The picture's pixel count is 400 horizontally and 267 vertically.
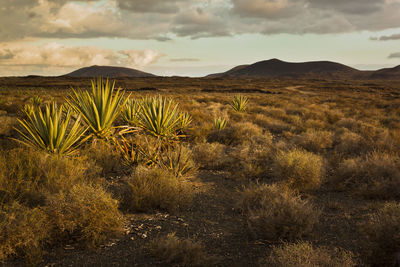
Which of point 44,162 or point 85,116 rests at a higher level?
point 85,116

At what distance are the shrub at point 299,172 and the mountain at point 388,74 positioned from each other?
7325 inches

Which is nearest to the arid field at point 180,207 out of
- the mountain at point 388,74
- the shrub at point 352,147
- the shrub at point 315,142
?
the shrub at point 352,147

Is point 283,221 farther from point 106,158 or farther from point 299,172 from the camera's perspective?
point 106,158

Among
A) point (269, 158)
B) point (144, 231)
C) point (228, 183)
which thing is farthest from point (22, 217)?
point (269, 158)

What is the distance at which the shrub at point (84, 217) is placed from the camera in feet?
10.7

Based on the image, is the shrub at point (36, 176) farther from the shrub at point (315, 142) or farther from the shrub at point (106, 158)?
the shrub at point (315, 142)

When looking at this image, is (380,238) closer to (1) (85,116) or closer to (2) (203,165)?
(2) (203,165)

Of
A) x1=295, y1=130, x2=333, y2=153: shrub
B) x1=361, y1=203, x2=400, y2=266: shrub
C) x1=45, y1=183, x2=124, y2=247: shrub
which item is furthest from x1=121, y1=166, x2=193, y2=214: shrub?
x1=295, y1=130, x2=333, y2=153: shrub

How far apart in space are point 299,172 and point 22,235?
461 cm

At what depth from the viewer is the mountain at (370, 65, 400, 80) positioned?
159375mm

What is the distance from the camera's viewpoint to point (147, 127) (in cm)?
612

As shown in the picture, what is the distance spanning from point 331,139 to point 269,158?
404 cm

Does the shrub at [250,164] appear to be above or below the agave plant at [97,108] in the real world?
below

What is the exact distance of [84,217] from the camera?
328 cm
